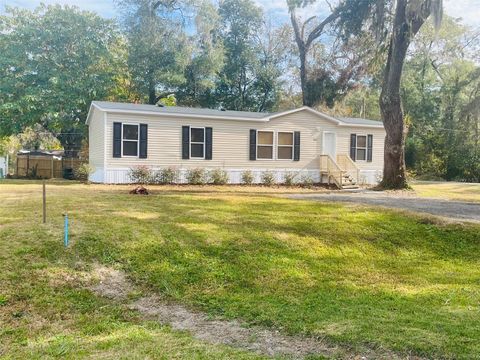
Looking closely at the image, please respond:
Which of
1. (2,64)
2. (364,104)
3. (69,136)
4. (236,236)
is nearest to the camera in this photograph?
(236,236)

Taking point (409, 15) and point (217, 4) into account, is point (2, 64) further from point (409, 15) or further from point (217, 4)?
point (409, 15)

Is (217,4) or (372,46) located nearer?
(372,46)

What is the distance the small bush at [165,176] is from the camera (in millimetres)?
17031

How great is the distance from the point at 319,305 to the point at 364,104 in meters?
37.2

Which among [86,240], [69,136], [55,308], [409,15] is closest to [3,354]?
[55,308]

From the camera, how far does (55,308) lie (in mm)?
4664

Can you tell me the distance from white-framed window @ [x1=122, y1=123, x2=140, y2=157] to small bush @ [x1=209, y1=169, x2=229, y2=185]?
10.6 feet

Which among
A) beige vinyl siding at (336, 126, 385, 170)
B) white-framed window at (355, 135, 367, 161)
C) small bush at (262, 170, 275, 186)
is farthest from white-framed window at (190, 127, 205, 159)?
white-framed window at (355, 135, 367, 161)

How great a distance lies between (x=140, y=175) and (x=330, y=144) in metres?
9.20

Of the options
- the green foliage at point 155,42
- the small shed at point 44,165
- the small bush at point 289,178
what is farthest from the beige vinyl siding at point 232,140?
the green foliage at point 155,42

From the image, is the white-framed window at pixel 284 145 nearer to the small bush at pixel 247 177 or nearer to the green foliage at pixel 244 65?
the small bush at pixel 247 177

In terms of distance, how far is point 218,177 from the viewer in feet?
58.7

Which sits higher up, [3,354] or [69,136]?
[69,136]

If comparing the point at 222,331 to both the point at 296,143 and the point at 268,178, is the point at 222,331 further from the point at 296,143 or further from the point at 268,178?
the point at 296,143
